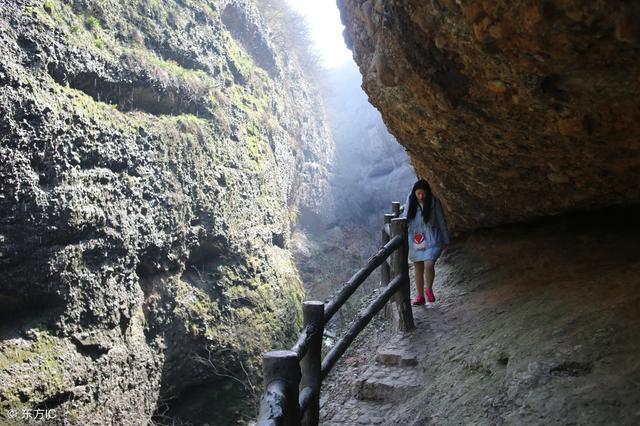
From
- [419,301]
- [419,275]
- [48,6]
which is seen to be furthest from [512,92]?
[48,6]

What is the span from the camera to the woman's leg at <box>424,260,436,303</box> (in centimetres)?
523

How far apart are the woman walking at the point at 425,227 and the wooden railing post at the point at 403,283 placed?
19 centimetres

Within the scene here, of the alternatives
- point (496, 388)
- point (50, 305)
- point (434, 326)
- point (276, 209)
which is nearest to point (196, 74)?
point (276, 209)

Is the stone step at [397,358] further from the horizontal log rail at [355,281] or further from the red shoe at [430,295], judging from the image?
the red shoe at [430,295]

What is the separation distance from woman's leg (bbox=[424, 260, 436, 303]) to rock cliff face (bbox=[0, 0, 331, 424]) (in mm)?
6365

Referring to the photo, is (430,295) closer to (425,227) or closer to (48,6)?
(425,227)

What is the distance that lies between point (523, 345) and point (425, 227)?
6.37 feet

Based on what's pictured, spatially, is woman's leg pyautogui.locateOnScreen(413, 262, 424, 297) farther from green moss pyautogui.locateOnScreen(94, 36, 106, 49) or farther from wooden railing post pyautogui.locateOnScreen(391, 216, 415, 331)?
green moss pyautogui.locateOnScreen(94, 36, 106, 49)

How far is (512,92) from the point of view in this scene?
3.70m

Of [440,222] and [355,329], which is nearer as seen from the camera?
[355,329]

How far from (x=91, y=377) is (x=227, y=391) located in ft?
11.0

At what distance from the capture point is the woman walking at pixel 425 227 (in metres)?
5.18

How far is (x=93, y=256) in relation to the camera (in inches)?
345

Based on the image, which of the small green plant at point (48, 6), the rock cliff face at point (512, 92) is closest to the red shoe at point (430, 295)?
the rock cliff face at point (512, 92)
